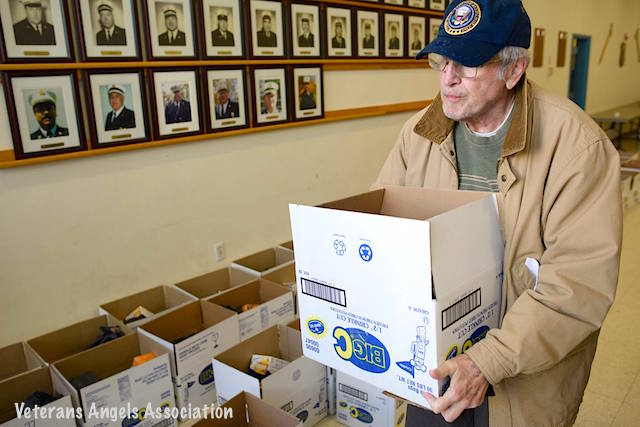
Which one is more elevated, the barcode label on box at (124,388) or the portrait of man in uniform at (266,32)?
the portrait of man in uniform at (266,32)

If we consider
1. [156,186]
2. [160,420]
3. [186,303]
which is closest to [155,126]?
[156,186]

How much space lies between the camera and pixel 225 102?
2.93 metres

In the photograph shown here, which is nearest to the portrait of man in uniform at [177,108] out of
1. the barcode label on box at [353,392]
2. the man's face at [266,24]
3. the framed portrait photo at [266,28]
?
the framed portrait photo at [266,28]

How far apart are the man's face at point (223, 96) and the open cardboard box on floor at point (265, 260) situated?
997 millimetres

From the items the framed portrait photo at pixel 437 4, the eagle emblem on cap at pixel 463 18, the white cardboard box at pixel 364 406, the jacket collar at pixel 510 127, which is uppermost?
the framed portrait photo at pixel 437 4

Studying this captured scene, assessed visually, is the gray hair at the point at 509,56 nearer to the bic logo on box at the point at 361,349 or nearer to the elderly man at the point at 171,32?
the bic logo on box at the point at 361,349

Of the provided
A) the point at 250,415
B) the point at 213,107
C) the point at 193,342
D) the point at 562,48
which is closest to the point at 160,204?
the point at 213,107

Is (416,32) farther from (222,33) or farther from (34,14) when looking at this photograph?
(34,14)

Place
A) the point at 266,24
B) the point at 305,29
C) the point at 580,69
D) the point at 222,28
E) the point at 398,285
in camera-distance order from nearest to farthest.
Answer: the point at 398,285, the point at 222,28, the point at 266,24, the point at 305,29, the point at 580,69

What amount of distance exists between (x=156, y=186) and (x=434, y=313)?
7.21 feet

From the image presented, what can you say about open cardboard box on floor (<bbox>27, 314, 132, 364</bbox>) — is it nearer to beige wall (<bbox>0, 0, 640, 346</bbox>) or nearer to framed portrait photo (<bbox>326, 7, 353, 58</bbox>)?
beige wall (<bbox>0, 0, 640, 346</bbox>)

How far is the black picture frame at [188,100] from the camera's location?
2.60m

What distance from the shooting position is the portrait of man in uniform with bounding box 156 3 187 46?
258cm

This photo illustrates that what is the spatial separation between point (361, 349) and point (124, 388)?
1379 millimetres
